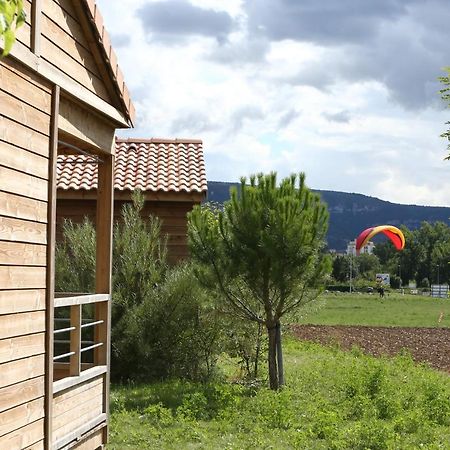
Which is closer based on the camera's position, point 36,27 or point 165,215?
point 36,27

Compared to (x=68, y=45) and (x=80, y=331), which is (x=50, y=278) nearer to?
(x=80, y=331)

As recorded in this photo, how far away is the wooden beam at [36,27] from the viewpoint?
6297 millimetres

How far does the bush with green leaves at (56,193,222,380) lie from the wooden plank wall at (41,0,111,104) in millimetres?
5580

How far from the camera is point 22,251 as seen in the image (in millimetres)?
6082

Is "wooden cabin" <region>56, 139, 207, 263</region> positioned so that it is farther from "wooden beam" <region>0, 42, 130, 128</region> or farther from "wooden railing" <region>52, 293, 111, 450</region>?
"wooden railing" <region>52, 293, 111, 450</region>

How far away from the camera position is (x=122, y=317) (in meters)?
13.5

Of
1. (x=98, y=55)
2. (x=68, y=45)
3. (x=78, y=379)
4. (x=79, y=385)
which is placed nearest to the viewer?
(x=68, y=45)

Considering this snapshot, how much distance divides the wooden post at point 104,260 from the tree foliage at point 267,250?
170 inches

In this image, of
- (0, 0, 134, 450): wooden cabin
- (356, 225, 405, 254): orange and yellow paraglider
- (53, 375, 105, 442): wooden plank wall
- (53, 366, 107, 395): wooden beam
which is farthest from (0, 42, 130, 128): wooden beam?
(356, 225, 405, 254): orange and yellow paraglider

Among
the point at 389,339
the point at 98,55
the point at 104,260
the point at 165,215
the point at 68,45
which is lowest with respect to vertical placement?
the point at 389,339

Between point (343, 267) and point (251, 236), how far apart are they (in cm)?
9802

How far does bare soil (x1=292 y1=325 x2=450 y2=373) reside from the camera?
19.7 metres

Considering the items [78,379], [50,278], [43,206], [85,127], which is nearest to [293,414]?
[78,379]

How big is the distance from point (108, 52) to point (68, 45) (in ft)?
2.74
